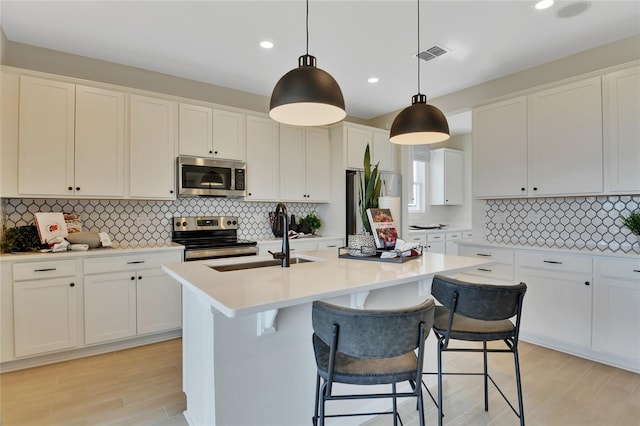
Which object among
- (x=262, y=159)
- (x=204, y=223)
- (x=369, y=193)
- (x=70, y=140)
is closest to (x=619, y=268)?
(x=369, y=193)

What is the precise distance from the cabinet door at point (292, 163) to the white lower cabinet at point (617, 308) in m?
3.19

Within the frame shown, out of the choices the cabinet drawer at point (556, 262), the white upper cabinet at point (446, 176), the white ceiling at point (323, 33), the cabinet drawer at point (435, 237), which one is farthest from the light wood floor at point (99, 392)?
the white upper cabinet at point (446, 176)

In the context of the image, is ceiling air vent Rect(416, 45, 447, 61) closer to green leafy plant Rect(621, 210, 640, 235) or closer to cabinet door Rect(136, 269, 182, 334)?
green leafy plant Rect(621, 210, 640, 235)

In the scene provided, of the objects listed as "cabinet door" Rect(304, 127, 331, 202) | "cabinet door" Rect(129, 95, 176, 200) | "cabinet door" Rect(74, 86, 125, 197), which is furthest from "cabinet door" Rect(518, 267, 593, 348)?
"cabinet door" Rect(74, 86, 125, 197)

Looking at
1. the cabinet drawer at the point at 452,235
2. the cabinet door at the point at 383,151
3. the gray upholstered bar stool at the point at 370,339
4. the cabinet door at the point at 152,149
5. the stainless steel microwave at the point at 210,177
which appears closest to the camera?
the gray upholstered bar stool at the point at 370,339

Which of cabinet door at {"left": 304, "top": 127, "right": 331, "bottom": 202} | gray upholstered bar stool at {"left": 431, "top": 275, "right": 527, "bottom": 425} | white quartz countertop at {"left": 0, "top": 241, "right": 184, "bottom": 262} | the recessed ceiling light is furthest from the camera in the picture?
cabinet door at {"left": 304, "top": 127, "right": 331, "bottom": 202}

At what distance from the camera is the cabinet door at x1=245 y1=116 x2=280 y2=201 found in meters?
4.00

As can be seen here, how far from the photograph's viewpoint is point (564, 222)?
135 inches

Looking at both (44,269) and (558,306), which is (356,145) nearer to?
(558,306)

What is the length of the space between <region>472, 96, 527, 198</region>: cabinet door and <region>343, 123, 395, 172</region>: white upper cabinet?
1.38m

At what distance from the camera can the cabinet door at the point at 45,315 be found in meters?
2.62

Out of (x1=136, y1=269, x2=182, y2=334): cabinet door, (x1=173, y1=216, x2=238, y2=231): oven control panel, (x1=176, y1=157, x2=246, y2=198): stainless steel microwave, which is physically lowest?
(x1=136, y1=269, x2=182, y2=334): cabinet door

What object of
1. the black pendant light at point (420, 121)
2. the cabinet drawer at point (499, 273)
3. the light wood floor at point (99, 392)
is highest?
the black pendant light at point (420, 121)

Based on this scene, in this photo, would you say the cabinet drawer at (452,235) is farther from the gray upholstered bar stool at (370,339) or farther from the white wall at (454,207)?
the gray upholstered bar stool at (370,339)
